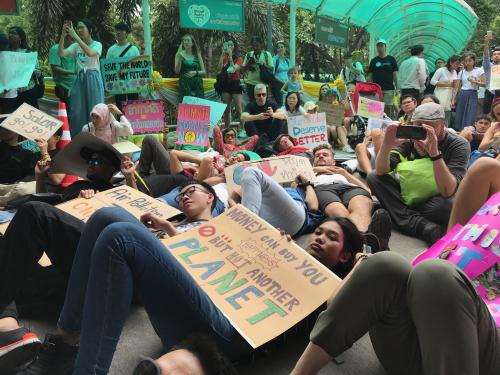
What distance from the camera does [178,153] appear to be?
5078 millimetres

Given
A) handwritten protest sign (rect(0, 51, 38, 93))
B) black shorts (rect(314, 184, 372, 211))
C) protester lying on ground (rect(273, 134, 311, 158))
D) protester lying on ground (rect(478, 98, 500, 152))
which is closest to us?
black shorts (rect(314, 184, 372, 211))

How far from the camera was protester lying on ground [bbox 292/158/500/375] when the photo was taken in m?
1.41

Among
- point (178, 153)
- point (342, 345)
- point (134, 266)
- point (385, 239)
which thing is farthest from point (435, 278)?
point (178, 153)

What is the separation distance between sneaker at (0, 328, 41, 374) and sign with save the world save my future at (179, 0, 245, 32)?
639cm

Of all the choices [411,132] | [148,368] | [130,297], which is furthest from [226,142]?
[148,368]

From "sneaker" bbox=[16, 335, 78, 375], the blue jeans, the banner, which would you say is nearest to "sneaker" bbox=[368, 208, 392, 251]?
the blue jeans

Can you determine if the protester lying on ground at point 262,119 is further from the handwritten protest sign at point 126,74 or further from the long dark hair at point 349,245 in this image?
the long dark hair at point 349,245

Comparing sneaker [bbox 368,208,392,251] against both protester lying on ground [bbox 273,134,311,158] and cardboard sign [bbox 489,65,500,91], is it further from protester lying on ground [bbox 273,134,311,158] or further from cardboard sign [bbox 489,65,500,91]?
cardboard sign [bbox 489,65,500,91]

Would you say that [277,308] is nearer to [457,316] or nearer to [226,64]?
[457,316]

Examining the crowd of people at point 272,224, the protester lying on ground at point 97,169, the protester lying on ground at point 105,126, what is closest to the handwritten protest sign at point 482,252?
the crowd of people at point 272,224

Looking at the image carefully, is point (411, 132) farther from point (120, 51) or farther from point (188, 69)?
point (188, 69)

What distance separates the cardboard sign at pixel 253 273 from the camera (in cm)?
202

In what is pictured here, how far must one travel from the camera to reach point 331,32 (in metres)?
11.2

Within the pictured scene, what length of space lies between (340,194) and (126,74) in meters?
4.10
